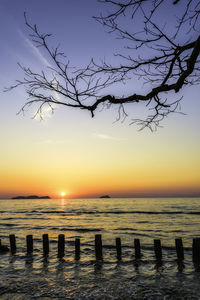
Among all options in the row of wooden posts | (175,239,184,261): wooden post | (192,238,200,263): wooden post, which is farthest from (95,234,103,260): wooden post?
(192,238,200,263): wooden post

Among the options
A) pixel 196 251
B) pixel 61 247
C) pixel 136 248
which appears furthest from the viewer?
pixel 61 247

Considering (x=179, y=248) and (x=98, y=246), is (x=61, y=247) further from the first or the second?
(x=179, y=248)

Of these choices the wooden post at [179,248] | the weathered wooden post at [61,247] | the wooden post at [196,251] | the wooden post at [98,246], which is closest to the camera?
the wooden post at [196,251]

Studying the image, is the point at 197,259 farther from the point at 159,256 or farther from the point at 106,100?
the point at 106,100

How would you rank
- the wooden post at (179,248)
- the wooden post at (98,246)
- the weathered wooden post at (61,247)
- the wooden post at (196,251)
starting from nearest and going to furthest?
the wooden post at (196,251), the wooden post at (179,248), the wooden post at (98,246), the weathered wooden post at (61,247)

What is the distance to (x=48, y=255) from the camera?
468 inches

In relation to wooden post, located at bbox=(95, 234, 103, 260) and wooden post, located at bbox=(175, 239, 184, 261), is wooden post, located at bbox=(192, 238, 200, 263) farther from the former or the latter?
wooden post, located at bbox=(95, 234, 103, 260)

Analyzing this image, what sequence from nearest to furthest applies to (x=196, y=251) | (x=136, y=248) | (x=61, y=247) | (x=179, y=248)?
1. (x=196, y=251)
2. (x=179, y=248)
3. (x=136, y=248)
4. (x=61, y=247)

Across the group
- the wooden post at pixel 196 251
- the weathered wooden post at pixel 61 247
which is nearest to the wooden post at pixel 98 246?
the weathered wooden post at pixel 61 247

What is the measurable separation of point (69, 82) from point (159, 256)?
10048 mm

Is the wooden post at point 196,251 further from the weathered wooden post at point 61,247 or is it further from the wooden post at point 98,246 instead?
the weathered wooden post at point 61,247

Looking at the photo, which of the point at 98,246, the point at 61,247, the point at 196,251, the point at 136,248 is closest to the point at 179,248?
the point at 196,251

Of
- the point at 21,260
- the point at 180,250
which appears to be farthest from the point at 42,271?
the point at 180,250

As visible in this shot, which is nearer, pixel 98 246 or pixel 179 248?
pixel 179 248
